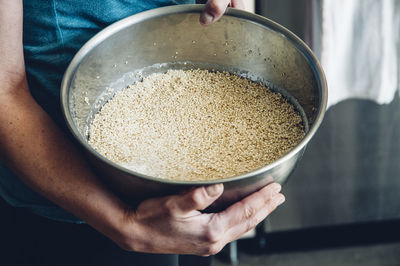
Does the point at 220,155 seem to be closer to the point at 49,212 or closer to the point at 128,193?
the point at 128,193

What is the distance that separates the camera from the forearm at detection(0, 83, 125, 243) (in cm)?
64

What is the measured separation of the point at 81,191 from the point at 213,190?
0.76ft

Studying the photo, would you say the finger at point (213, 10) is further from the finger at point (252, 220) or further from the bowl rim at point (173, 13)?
the finger at point (252, 220)

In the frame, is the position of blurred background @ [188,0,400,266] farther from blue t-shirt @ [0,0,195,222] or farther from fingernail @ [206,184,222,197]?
fingernail @ [206,184,222,197]

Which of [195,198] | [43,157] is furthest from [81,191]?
[195,198]

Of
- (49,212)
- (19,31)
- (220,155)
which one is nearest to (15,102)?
(19,31)

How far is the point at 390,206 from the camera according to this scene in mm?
1558

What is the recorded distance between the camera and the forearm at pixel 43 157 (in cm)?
64

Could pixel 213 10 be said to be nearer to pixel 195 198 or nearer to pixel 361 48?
pixel 195 198

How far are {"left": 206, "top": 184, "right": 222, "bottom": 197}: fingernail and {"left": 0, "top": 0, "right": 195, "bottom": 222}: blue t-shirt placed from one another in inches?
13.0

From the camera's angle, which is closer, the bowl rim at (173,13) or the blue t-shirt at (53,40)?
the bowl rim at (173,13)

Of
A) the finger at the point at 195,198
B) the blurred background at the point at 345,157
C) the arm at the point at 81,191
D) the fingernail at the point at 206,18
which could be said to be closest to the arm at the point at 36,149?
the arm at the point at 81,191

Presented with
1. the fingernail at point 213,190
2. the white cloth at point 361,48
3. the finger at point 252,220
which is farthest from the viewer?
the white cloth at point 361,48

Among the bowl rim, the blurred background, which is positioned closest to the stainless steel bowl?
the bowl rim
